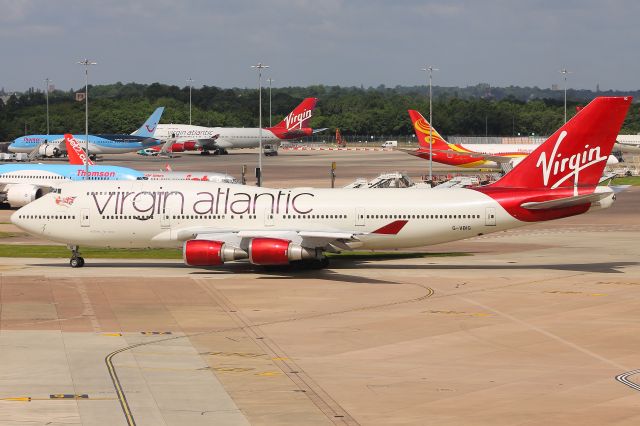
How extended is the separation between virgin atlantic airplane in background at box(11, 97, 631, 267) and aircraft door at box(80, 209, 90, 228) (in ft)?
0.17

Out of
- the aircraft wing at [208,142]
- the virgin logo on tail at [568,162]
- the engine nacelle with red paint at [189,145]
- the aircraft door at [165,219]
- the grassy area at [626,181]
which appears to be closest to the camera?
the virgin logo on tail at [568,162]

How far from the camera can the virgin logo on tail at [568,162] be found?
172ft

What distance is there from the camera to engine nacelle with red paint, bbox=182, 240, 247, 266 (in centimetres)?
5072

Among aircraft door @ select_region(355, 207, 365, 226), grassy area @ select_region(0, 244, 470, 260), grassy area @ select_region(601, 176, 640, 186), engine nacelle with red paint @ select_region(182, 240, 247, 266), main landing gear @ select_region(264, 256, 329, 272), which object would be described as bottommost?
grassy area @ select_region(0, 244, 470, 260)

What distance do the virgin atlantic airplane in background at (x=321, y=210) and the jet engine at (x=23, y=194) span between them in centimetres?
3771

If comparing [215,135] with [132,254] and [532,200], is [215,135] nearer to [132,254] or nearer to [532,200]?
[132,254]

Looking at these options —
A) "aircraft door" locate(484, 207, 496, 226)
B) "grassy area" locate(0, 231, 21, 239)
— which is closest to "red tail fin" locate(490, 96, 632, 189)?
"aircraft door" locate(484, 207, 496, 226)

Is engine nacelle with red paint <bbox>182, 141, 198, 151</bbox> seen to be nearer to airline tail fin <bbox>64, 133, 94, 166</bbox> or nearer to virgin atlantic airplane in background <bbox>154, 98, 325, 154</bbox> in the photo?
virgin atlantic airplane in background <bbox>154, 98, 325, 154</bbox>

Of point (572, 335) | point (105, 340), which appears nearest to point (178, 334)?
point (105, 340)

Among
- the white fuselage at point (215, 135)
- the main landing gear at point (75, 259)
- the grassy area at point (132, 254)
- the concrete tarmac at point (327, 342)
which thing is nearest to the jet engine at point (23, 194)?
the grassy area at point (132, 254)

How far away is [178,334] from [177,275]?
48.5ft

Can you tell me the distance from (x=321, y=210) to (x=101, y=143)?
12673cm

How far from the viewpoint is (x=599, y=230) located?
247 ft

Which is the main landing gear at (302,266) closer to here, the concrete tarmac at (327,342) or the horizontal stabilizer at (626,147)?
the concrete tarmac at (327,342)
